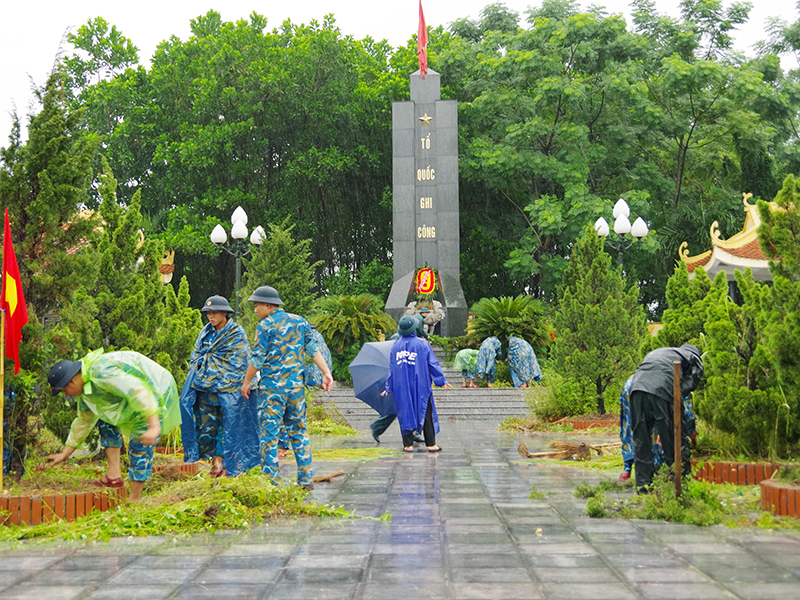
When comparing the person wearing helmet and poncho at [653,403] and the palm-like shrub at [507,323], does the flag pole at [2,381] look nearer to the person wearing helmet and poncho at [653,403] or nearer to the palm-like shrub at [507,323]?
the person wearing helmet and poncho at [653,403]

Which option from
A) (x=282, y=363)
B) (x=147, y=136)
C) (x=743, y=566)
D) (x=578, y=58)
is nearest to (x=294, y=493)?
(x=282, y=363)

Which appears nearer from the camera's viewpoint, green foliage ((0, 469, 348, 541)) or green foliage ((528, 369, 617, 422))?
green foliage ((0, 469, 348, 541))

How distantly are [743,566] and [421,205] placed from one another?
2566cm

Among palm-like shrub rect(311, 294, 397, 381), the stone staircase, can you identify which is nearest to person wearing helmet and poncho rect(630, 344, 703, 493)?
the stone staircase

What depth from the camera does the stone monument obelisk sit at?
29438 mm

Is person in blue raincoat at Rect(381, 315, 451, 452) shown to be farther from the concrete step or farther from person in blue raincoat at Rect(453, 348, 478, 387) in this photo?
person in blue raincoat at Rect(453, 348, 478, 387)

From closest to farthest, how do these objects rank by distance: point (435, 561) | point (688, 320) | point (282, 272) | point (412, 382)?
point (435, 561) < point (688, 320) < point (412, 382) < point (282, 272)

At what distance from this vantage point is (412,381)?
415 inches

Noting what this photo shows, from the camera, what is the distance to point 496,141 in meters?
32.5

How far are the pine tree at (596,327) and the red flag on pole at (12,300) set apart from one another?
29.5 ft

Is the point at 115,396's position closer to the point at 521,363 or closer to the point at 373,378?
the point at 373,378

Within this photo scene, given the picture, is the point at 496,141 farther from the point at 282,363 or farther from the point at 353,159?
the point at 282,363

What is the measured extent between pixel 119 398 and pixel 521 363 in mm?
14296

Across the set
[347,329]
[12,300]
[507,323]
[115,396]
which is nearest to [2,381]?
[12,300]
